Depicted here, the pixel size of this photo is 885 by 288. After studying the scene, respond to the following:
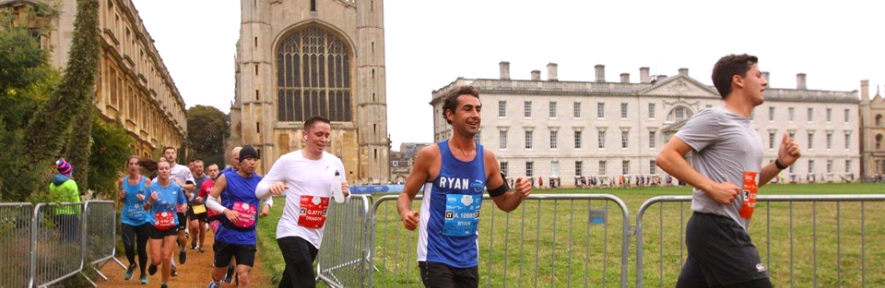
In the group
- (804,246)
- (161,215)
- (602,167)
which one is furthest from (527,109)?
(161,215)

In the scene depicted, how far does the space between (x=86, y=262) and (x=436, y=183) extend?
7158 mm

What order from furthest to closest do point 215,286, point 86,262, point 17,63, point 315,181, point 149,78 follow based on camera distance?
1. point 149,78
2. point 17,63
3. point 86,262
4. point 215,286
5. point 315,181

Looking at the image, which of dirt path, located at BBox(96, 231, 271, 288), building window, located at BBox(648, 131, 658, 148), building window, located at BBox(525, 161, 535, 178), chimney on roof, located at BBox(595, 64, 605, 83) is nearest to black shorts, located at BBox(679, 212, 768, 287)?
dirt path, located at BBox(96, 231, 271, 288)

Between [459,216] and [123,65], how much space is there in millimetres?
28157

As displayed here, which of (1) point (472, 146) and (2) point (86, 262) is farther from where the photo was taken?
(2) point (86, 262)

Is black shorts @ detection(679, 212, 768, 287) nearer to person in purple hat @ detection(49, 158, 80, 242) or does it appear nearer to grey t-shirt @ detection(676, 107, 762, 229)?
grey t-shirt @ detection(676, 107, 762, 229)

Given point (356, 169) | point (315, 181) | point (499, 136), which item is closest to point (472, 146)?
point (315, 181)

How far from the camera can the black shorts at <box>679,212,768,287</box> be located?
4125 millimetres

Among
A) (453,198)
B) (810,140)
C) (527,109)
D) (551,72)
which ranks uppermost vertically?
(551,72)

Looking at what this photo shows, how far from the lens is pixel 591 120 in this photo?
235 feet

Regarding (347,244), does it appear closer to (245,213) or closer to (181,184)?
(245,213)

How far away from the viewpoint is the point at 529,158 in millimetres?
69875

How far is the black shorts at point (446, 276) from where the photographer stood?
4609 mm

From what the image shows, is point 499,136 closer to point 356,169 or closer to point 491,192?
point 356,169
